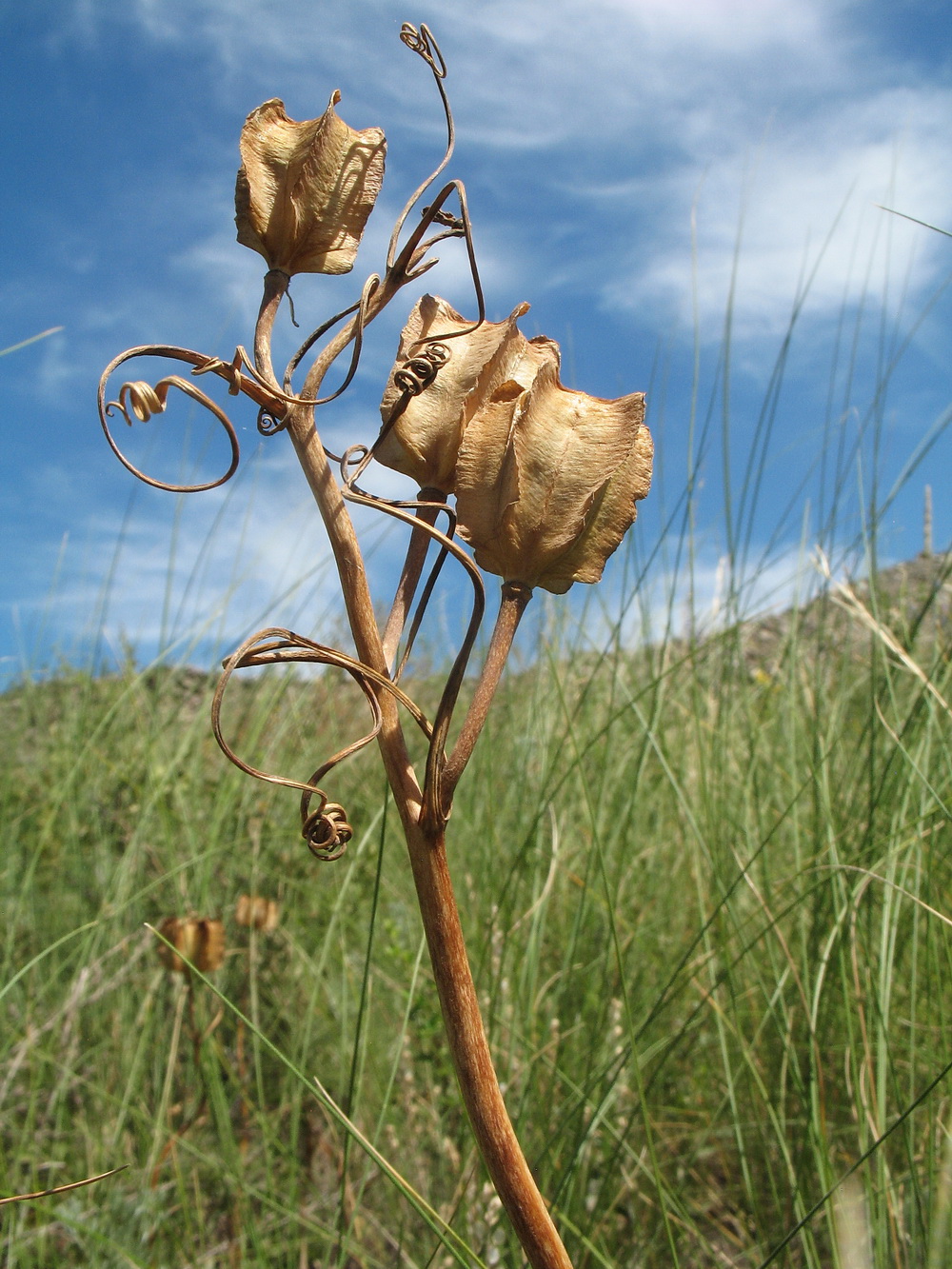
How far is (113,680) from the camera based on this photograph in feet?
7.83

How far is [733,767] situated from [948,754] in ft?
2.65

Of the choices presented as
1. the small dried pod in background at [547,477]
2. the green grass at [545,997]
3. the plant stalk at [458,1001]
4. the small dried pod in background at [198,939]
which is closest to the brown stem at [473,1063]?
the plant stalk at [458,1001]

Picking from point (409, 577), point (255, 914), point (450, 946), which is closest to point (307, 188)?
point (409, 577)

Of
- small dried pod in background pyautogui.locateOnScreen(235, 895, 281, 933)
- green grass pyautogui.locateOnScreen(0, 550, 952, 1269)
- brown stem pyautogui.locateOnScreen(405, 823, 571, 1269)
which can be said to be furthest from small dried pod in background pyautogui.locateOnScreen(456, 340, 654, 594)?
small dried pod in background pyautogui.locateOnScreen(235, 895, 281, 933)

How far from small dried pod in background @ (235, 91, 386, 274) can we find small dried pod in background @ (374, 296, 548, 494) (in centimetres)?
5

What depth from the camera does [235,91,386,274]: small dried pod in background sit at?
39 centimetres

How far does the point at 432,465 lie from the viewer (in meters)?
0.38

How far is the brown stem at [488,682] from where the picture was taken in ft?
1.07

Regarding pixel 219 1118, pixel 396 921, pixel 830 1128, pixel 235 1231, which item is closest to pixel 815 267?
pixel 830 1128

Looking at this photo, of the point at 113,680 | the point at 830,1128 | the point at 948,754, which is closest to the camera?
the point at 948,754

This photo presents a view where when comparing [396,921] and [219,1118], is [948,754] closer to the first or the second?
[219,1118]

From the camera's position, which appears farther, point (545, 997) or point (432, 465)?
point (545, 997)

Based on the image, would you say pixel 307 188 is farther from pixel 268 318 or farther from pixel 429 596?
pixel 429 596

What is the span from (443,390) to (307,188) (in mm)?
101
